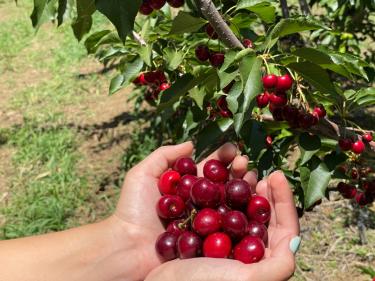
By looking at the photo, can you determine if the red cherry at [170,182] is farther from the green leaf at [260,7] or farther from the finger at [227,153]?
the green leaf at [260,7]

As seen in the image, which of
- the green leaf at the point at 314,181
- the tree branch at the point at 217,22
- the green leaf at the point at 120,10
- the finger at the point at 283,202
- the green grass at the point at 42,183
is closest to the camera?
the green leaf at the point at 120,10

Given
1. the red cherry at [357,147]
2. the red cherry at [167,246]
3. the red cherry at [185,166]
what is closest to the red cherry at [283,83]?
the red cherry at [357,147]

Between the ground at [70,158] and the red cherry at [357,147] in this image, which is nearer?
the red cherry at [357,147]

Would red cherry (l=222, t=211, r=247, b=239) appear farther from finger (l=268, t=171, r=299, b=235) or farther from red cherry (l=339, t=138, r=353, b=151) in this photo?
red cherry (l=339, t=138, r=353, b=151)

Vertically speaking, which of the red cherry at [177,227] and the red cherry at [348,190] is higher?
the red cherry at [177,227]

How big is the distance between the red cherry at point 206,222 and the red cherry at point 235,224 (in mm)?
35

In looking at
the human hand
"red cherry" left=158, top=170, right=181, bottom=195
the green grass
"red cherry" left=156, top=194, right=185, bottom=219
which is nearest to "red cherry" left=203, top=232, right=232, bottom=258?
the human hand

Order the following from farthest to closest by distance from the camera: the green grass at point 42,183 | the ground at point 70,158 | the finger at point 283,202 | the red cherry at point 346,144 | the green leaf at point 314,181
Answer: the green grass at point 42,183, the ground at point 70,158, the green leaf at point 314,181, the red cherry at point 346,144, the finger at point 283,202

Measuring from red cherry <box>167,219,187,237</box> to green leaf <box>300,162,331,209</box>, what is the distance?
0.50 meters

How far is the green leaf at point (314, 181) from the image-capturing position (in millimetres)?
2062

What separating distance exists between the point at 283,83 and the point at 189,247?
681 mm

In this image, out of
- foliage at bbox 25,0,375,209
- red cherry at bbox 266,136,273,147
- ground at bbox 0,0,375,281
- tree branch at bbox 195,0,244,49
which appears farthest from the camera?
ground at bbox 0,0,375,281

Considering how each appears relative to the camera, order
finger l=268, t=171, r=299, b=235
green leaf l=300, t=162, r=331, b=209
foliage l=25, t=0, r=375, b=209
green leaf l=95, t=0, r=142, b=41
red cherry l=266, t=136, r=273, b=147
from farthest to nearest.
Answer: red cherry l=266, t=136, r=273, b=147
green leaf l=300, t=162, r=331, b=209
finger l=268, t=171, r=299, b=235
foliage l=25, t=0, r=375, b=209
green leaf l=95, t=0, r=142, b=41

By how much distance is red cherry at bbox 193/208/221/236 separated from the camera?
1966 mm
